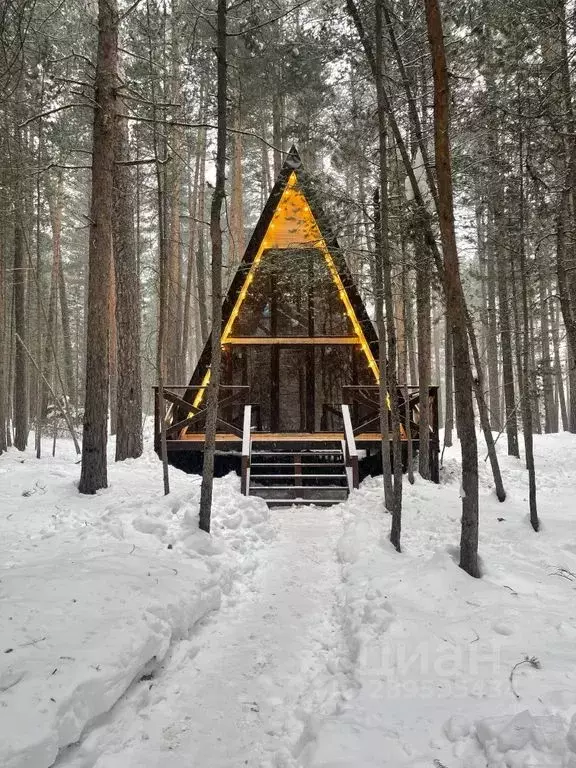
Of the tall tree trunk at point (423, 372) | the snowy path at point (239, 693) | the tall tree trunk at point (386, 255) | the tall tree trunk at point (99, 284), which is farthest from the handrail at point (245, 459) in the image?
the snowy path at point (239, 693)

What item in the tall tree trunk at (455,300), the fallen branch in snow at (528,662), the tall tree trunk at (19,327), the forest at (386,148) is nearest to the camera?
the fallen branch in snow at (528,662)

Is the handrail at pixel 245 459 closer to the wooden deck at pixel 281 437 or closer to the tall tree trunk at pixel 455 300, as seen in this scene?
the wooden deck at pixel 281 437

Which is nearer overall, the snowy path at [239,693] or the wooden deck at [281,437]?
the snowy path at [239,693]

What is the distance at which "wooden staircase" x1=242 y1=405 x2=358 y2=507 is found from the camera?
8648 millimetres

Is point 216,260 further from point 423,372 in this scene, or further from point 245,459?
point 423,372

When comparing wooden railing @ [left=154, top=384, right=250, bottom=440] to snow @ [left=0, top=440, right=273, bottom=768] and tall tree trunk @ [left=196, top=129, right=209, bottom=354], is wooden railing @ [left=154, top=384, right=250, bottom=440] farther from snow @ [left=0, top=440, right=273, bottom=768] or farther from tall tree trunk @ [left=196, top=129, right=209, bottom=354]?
tall tree trunk @ [left=196, top=129, right=209, bottom=354]

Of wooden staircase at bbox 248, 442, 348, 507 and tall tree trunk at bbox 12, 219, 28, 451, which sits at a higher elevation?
tall tree trunk at bbox 12, 219, 28, 451

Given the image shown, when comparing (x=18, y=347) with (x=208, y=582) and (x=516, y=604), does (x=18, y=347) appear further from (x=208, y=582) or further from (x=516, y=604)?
(x=516, y=604)

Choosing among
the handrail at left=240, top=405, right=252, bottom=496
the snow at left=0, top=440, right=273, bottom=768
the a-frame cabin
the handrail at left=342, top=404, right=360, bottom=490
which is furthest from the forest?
the handrail at left=240, top=405, right=252, bottom=496

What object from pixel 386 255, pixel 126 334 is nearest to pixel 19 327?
pixel 126 334

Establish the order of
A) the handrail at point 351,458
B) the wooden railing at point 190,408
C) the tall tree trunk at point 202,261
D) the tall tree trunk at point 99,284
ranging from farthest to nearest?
the tall tree trunk at point 202,261
the wooden railing at point 190,408
the handrail at point 351,458
the tall tree trunk at point 99,284

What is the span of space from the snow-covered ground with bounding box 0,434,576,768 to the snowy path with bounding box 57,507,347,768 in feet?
0.04

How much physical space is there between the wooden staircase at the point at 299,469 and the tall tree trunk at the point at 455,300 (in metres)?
3.98

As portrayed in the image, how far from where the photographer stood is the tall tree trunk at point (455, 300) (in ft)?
14.4
